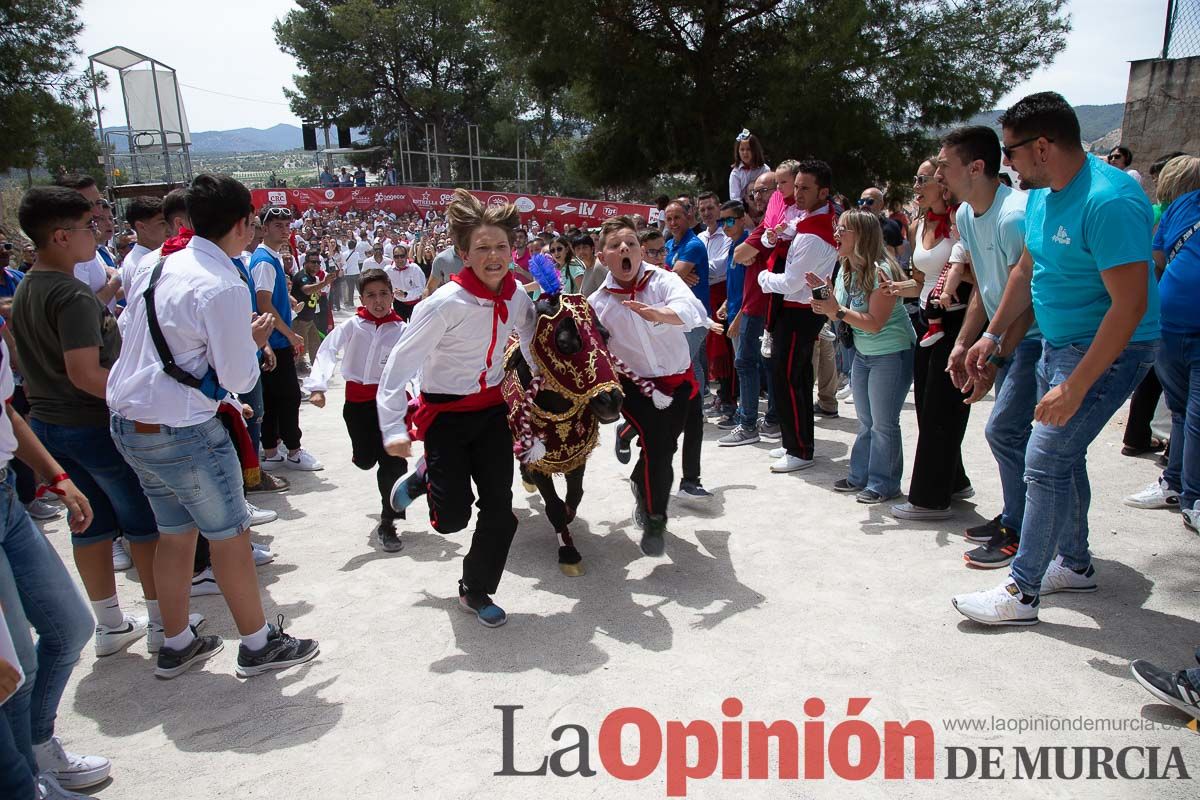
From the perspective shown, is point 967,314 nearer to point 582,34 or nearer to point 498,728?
point 498,728

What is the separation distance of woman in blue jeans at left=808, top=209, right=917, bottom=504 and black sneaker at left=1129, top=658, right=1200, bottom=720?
2438 mm

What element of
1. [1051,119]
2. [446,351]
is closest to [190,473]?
[446,351]

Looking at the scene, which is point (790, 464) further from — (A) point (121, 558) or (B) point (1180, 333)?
(A) point (121, 558)

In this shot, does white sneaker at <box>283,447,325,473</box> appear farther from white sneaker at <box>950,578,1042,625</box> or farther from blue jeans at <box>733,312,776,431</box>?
white sneaker at <box>950,578,1042,625</box>

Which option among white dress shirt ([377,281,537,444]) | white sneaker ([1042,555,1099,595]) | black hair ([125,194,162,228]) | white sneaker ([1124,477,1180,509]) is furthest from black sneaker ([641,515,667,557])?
black hair ([125,194,162,228])

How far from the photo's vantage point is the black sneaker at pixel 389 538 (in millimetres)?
5219

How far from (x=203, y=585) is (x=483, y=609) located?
5.92 feet

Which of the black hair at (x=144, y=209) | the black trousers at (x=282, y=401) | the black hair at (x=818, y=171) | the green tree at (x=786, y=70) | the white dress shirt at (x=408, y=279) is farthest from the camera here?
the green tree at (x=786, y=70)

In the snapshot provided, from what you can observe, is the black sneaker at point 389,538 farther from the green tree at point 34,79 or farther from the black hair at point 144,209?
the green tree at point 34,79

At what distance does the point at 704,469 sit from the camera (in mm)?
6535

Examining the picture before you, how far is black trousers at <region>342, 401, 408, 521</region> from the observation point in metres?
5.51

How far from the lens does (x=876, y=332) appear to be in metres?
5.17

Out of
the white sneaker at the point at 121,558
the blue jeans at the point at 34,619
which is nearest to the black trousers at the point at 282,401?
the white sneaker at the point at 121,558

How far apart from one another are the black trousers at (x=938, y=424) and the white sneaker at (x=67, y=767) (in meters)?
4.47
